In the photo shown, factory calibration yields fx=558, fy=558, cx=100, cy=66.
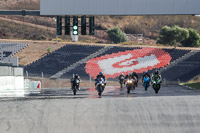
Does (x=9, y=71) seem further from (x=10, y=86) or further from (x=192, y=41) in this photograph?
(x=192, y=41)

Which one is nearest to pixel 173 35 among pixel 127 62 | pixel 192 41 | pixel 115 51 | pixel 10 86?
pixel 192 41

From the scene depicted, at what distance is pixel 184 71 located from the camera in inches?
2581

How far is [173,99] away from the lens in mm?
33219

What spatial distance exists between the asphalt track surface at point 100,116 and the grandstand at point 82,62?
32.1 metres

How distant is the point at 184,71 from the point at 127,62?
25.6ft

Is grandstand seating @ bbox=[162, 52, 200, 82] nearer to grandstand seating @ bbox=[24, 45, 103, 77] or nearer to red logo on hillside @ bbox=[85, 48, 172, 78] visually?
red logo on hillside @ bbox=[85, 48, 172, 78]

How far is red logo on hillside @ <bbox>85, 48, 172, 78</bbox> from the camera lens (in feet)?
218

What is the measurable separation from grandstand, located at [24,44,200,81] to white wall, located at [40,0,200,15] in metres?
9.90

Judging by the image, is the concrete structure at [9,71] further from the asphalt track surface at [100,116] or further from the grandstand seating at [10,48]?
the grandstand seating at [10,48]

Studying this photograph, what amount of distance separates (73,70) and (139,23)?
76674 millimetres

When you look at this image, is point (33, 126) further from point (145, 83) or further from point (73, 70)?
point (73, 70)

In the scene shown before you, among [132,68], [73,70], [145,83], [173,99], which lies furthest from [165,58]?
[173,99]

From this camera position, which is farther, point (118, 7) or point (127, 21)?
point (127, 21)

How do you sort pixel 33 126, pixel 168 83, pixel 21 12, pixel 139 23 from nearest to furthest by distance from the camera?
pixel 33 126
pixel 21 12
pixel 168 83
pixel 139 23
